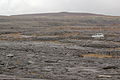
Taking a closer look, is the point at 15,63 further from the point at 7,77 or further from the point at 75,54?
the point at 75,54

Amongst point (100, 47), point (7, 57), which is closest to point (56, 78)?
point (7, 57)

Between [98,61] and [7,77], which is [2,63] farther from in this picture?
[98,61]

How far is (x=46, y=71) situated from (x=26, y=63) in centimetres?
487

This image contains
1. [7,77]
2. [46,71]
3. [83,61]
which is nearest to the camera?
[7,77]

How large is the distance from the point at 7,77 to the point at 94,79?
7.38 m

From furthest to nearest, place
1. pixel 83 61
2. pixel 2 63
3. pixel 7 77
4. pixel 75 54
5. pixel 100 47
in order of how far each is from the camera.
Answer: pixel 100 47, pixel 75 54, pixel 83 61, pixel 2 63, pixel 7 77

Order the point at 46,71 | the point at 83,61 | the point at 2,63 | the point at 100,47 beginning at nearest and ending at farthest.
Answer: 1. the point at 46,71
2. the point at 2,63
3. the point at 83,61
4. the point at 100,47

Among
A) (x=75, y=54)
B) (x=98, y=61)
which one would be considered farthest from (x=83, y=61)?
(x=75, y=54)

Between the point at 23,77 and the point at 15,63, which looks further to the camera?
the point at 15,63

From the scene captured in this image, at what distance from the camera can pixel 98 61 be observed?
119ft

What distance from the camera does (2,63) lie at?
3281 centimetres

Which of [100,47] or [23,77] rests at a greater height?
[23,77]

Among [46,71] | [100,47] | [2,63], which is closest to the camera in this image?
[46,71]

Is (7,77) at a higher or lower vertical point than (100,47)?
higher
